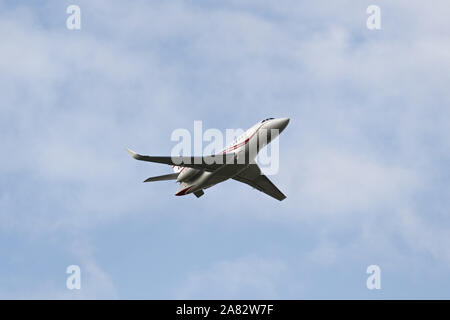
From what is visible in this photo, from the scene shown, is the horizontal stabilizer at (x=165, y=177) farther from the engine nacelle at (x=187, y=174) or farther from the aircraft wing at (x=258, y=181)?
the aircraft wing at (x=258, y=181)

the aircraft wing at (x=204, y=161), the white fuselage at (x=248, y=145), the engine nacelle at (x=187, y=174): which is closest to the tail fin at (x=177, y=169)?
the engine nacelle at (x=187, y=174)

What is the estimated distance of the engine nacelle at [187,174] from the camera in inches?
3563

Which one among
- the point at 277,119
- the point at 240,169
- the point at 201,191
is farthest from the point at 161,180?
the point at 277,119

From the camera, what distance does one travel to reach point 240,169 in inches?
3482

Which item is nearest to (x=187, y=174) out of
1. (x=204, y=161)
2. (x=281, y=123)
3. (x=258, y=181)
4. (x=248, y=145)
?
(x=204, y=161)

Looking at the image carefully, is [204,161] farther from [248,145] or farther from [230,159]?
[248,145]

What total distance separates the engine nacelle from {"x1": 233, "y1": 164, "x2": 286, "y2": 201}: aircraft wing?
6.72 meters

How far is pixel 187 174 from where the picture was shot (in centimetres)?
9100

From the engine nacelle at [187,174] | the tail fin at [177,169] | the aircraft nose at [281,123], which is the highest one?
the aircraft nose at [281,123]

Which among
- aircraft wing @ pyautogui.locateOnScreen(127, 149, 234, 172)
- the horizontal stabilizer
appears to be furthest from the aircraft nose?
the horizontal stabilizer

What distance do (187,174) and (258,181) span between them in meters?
11.6

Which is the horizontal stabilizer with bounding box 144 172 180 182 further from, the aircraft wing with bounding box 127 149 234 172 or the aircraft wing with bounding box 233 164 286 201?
the aircraft wing with bounding box 233 164 286 201

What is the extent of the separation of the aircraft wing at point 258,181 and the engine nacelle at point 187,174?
264 inches
